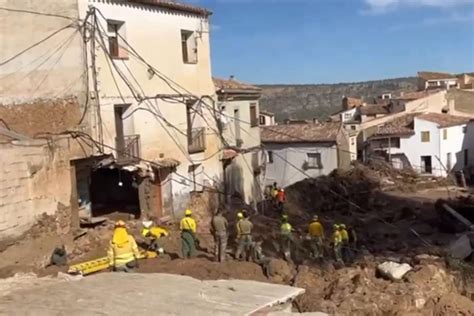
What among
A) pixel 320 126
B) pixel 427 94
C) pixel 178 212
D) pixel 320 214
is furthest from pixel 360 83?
pixel 178 212

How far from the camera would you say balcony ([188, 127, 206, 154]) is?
27.1m

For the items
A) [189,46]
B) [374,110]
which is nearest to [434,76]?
[374,110]

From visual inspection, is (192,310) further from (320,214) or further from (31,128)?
(320,214)

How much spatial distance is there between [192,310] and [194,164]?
17.6 metres

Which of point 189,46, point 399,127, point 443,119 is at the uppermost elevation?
point 189,46

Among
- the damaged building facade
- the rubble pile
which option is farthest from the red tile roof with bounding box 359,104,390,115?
the rubble pile

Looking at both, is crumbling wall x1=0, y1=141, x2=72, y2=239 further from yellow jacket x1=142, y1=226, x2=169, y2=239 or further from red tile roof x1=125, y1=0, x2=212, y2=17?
red tile roof x1=125, y1=0, x2=212, y2=17

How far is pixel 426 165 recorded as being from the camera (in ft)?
160

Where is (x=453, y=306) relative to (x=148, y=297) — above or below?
below

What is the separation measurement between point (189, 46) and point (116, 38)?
4.84 metres

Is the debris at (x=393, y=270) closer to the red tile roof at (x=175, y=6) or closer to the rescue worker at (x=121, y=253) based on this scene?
the rescue worker at (x=121, y=253)

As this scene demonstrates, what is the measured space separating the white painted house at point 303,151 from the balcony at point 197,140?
52.5ft

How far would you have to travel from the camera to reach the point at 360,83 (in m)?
163

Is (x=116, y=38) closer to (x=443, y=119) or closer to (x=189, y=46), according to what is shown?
(x=189, y=46)
